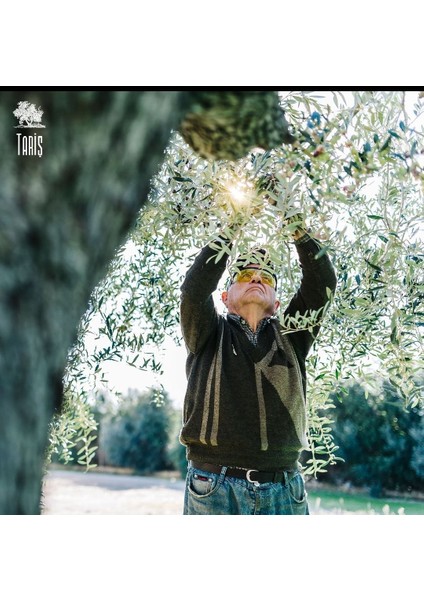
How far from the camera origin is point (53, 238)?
0.95 m

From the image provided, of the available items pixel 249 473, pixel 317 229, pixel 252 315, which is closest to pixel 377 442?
pixel 252 315

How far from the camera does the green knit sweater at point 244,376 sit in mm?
3025

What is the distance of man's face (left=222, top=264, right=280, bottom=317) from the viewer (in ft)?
11.0

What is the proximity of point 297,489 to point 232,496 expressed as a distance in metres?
0.35

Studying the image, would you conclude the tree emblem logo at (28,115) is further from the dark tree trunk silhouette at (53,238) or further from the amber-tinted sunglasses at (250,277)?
the amber-tinted sunglasses at (250,277)

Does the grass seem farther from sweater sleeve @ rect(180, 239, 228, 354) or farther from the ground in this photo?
sweater sleeve @ rect(180, 239, 228, 354)

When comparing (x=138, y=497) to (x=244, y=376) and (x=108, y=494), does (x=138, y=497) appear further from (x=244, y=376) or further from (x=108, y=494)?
(x=244, y=376)

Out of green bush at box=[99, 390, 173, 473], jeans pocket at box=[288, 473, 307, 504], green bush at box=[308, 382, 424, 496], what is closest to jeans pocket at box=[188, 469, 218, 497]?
jeans pocket at box=[288, 473, 307, 504]

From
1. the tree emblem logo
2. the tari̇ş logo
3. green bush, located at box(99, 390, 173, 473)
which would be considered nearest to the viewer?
the tari̇ş logo

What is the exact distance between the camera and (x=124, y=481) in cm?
502

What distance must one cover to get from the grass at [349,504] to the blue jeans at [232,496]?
1.47m

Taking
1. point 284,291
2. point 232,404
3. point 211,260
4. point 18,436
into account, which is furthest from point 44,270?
point 284,291

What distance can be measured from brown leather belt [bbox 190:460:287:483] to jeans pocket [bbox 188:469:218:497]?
0.08ft
